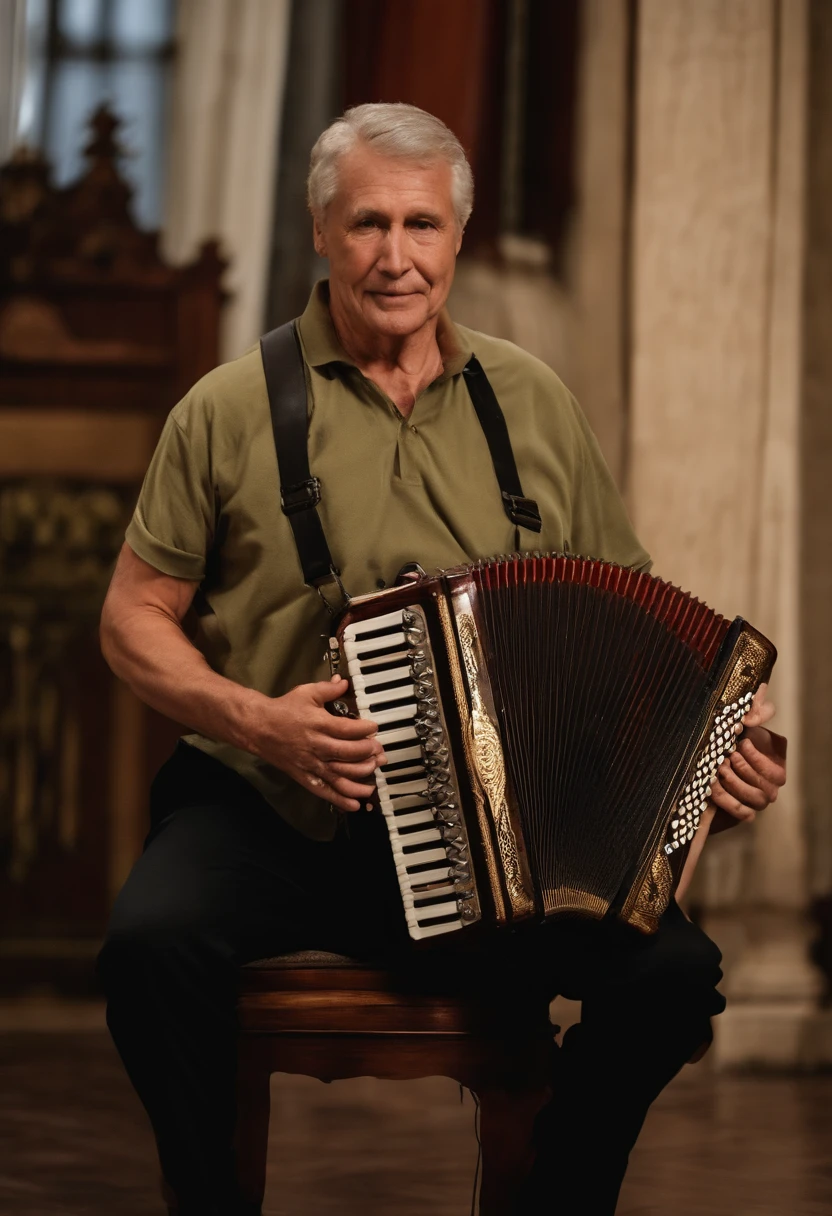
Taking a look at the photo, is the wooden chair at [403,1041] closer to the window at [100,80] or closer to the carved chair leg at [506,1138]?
the carved chair leg at [506,1138]

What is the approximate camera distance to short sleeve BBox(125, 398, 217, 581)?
7.18 ft

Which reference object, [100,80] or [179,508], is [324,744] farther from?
[100,80]

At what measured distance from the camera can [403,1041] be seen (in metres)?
2.04

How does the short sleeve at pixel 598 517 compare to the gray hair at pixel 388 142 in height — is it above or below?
below

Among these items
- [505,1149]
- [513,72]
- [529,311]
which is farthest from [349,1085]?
[513,72]

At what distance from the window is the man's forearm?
2.72m

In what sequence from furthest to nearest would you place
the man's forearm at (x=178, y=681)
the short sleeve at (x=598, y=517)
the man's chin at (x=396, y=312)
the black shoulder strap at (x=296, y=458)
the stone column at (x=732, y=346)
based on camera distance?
the stone column at (x=732, y=346)
the short sleeve at (x=598, y=517)
the man's chin at (x=396, y=312)
the black shoulder strap at (x=296, y=458)
the man's forearm at (x=178, y=681)

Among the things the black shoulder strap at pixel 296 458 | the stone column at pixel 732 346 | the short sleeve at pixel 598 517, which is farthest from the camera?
the stone column at pixel 732 346

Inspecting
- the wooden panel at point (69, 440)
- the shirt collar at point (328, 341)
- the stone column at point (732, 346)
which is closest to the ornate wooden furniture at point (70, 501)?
the wooden panel at point (69, 440)

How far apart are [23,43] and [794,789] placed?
2983 millimetres

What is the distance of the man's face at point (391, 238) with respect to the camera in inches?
86.6

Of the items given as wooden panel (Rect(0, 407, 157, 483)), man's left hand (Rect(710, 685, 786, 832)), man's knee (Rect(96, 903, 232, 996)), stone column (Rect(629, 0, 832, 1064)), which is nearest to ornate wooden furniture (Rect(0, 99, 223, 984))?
wooden panel (Rect(0, 407, 157, 483))

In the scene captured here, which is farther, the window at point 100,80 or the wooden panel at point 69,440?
the window at point 100,80

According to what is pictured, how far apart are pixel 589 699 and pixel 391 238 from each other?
69 cm
